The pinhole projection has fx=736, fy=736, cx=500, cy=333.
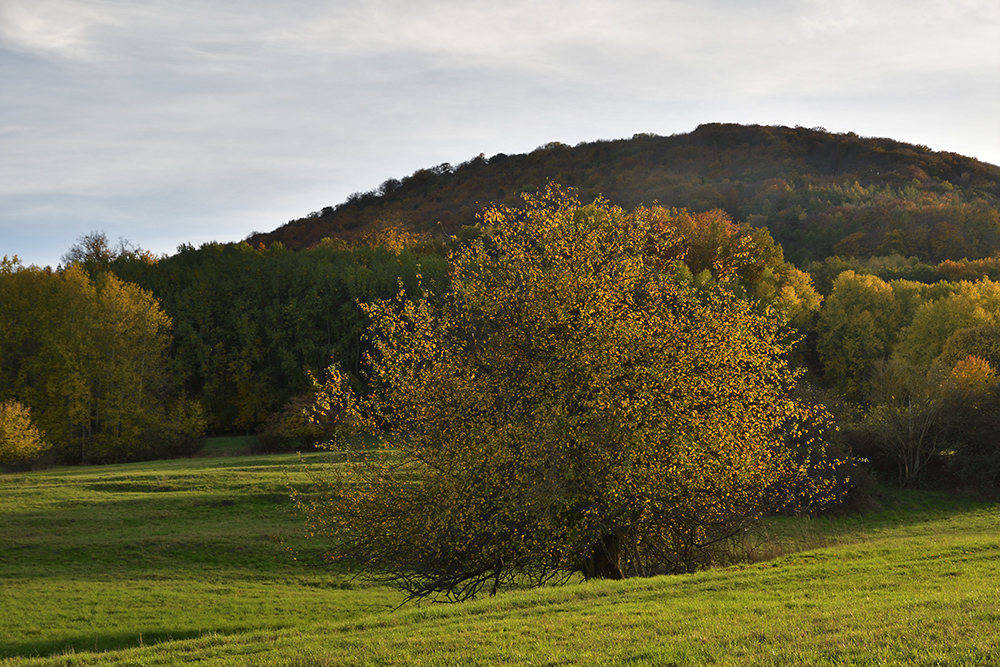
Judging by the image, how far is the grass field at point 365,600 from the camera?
29.2ft

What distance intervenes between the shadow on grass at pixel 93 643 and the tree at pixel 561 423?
3.90m

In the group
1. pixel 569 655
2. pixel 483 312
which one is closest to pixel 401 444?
pixel 483 312

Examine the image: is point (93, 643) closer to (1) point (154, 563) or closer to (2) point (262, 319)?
(1) point (154, 563)

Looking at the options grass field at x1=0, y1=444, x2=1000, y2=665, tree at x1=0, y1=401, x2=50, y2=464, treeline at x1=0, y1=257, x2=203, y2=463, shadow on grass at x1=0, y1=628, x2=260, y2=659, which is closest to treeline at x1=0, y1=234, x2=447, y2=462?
treeline at x1=0, y1=257, x2=203, y2=463

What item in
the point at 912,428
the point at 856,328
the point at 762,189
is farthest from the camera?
the point at 762,189

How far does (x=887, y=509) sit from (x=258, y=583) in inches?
1206

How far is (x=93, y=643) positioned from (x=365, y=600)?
650 centimetres

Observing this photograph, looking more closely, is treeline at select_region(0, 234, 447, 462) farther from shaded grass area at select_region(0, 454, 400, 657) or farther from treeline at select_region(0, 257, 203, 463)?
shaded grass area at select_region(0, 454, 400, 657)

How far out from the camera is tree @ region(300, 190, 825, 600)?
1564 centimetres

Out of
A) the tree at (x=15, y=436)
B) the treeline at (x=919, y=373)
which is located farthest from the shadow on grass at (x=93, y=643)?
the treeline at (x=919, y=373)

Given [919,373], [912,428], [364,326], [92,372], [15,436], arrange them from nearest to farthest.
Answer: [15,436], [912,428], [919,373], [92,372], [364,326]

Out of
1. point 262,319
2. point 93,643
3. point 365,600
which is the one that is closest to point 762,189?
point 262,319

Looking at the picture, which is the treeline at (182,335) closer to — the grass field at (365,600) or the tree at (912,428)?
the grass field at (365,600)

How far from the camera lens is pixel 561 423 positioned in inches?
619
